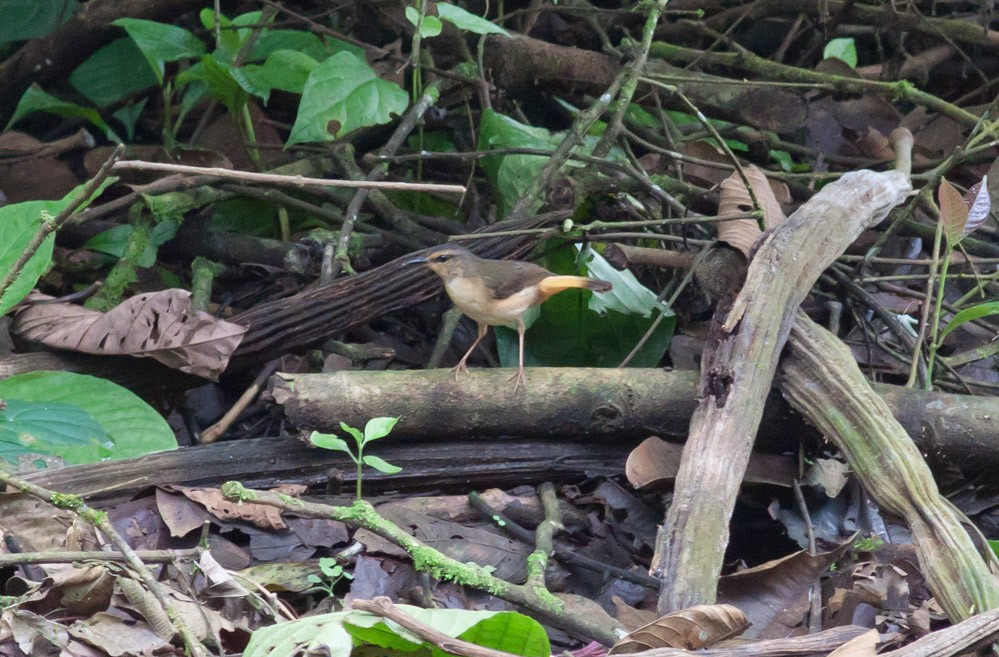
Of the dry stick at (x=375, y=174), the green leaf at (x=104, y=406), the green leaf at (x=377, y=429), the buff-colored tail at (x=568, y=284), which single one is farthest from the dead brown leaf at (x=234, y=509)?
the buff-colored tail at (x=568, y=284)

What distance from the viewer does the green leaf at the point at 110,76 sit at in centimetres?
482

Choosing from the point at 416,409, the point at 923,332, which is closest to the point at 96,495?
the point at 416,409

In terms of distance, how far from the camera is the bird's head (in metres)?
3.49

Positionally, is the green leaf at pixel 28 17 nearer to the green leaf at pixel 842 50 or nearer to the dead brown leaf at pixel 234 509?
the dead brown leaf at pixel 234 509

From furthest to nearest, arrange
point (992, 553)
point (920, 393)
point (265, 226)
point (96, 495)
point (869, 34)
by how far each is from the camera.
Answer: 1. point (869, 34)
2. point (265, 226)
3. point (920, 393)
4. point (96, 495)
5. point (992, 553)

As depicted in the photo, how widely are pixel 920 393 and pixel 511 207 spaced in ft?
5.63

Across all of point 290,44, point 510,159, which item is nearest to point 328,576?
point 510,159

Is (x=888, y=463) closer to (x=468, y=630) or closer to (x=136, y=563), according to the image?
(x=468, y=630)

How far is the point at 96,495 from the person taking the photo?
2.81 meters

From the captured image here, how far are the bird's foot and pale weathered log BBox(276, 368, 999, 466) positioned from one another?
0.02m

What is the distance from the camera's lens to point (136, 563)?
2121 millimetres

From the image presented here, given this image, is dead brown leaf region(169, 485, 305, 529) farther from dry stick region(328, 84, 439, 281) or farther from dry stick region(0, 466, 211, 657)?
dry stick region(328, 84, 439, 281)

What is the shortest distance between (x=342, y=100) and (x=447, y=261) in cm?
74

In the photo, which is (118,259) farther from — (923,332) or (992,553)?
(992,553)
